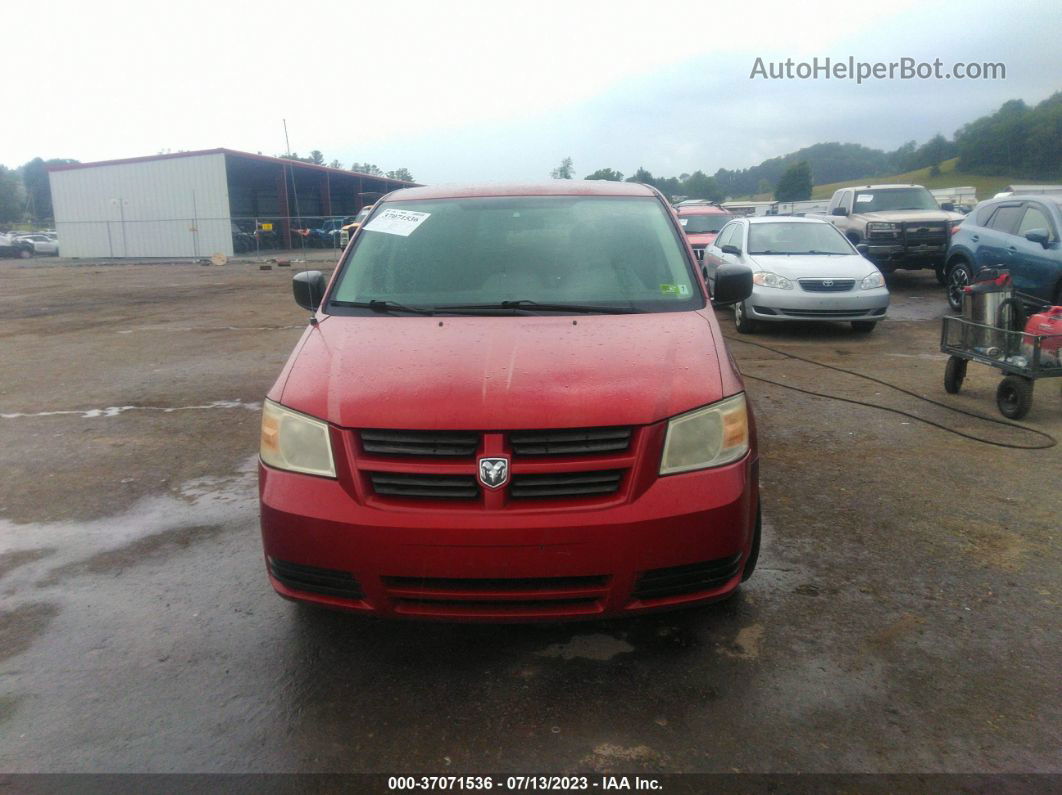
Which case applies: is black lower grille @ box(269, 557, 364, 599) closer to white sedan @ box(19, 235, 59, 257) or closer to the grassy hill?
the grassy hill

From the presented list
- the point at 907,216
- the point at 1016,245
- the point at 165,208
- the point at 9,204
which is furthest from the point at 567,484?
the point at 9,204

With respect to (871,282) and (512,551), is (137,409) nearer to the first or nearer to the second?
(512,551)

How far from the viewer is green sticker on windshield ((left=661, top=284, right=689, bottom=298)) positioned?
3.80 metres

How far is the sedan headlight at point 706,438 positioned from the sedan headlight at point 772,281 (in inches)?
313

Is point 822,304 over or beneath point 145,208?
beneath

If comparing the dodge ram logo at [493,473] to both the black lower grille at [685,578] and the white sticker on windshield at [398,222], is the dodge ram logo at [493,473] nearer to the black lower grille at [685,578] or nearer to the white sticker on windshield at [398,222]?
the black lower grille at [685,578]

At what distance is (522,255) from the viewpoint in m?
4.04

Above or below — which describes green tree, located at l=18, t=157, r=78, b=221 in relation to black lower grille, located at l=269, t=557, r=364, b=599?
above

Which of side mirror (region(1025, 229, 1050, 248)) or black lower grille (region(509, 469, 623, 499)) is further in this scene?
side mirror (region(1025, 229, 1050, 248))

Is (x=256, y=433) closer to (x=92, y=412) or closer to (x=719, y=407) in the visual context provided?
(x=92, y=412)

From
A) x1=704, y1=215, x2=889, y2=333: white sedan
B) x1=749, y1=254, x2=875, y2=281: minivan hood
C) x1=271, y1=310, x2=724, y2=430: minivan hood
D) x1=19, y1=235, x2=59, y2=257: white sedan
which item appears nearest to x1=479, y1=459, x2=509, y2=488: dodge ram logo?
x1=271, y1=310, x2=724, y2=430: minivan hood

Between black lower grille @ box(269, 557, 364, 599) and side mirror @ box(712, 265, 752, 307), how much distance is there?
7.83ft

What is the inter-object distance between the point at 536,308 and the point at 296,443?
4.09ft

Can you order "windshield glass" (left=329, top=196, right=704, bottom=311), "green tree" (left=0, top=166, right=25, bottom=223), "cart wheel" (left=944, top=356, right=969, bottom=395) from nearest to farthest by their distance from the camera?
"windshield glass" (left=329, top=196, right=704, bottom=311), "cart wheel" (left=944, top=356, right=969, bottom=395), "green tree" (left=0, top=166, right=25, bottom=223)
